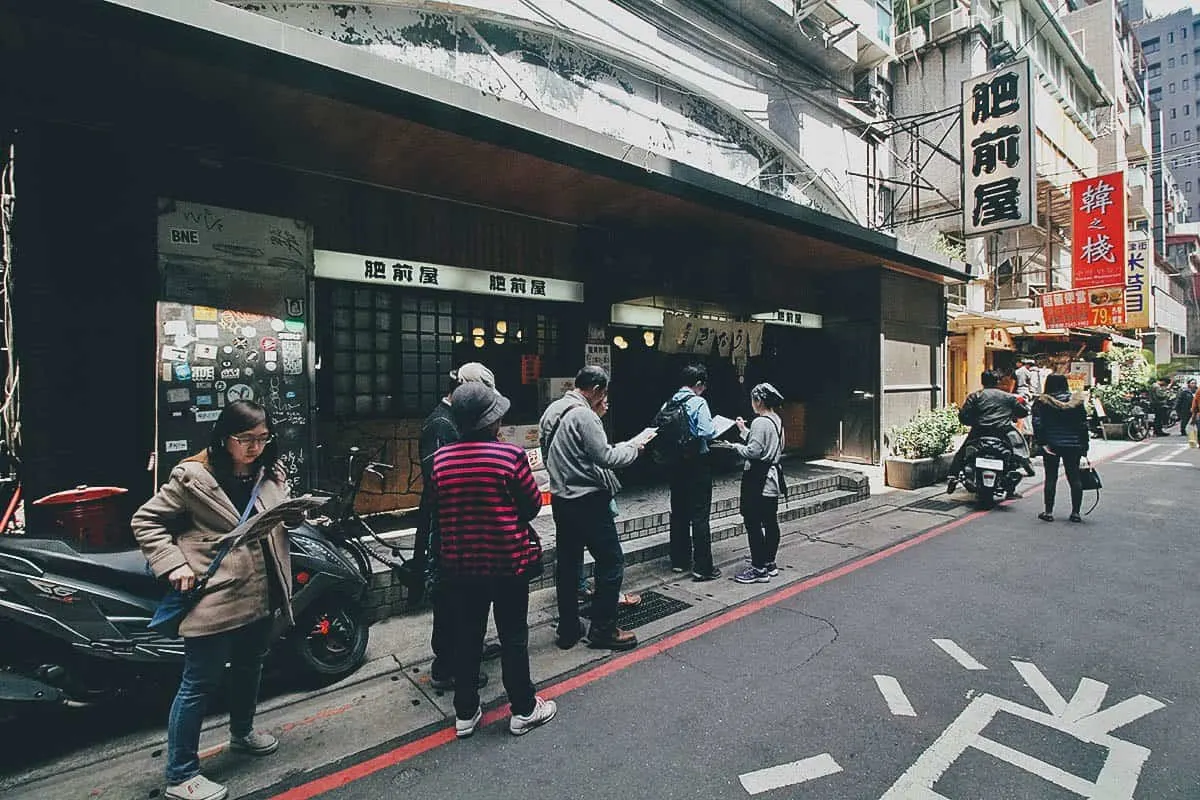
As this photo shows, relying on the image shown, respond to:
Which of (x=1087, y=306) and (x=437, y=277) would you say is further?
(x=1087, y=306)

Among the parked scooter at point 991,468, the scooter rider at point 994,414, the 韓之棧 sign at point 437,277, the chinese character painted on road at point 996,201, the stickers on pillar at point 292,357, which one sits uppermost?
the chinese character painted on road at point 996,201

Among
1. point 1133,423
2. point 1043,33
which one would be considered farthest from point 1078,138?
point 1133,423

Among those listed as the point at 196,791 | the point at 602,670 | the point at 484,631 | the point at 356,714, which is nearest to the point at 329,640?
the point at 356,714

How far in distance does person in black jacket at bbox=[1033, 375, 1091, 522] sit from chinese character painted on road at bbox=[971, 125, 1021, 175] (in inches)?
278

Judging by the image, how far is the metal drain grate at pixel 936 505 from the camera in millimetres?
8914

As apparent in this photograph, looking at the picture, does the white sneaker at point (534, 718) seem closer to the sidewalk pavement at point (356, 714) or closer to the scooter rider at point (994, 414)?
the sidewalk pavement at point (356, 714)

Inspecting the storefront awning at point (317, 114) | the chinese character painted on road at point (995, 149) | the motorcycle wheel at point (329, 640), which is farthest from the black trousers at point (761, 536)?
the chinese character painted on road at point (995, 149)

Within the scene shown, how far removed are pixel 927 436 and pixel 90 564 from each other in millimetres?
11264

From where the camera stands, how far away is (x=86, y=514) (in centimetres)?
420

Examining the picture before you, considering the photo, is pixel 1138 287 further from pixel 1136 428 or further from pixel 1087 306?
pixel 1136 428

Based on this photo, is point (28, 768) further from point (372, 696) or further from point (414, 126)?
point (414, 126)

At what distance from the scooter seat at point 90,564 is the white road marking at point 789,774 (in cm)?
331

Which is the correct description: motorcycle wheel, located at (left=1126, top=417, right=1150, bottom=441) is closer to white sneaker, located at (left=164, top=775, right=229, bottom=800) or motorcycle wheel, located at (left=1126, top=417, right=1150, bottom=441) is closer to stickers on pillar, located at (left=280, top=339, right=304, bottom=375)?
stickers on pillar, located at (left=280, top=339, right=304, bottom=375)

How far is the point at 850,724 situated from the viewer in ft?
11.0
